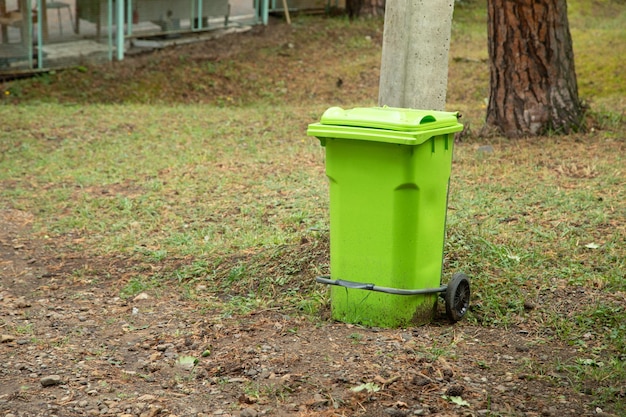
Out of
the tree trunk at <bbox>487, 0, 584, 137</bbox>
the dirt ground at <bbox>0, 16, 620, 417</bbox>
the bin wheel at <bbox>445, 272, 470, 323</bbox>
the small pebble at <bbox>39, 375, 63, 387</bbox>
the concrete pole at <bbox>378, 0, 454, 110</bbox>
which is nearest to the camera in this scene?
the dirt ground at <bbox>0, 16, 620, 417</bbox>

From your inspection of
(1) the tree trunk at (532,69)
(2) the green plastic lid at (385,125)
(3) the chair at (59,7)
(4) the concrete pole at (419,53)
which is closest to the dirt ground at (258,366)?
(2) the green plastic lid at (385,125)

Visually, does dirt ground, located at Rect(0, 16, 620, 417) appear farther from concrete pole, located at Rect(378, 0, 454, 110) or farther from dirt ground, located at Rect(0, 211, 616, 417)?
concrete pole, located at Rect(378, 0, 454, 110)

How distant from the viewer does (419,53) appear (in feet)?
17.2

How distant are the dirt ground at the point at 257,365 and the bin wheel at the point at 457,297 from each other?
0.23 feet

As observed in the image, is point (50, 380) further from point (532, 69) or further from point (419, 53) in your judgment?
point (532, 69)

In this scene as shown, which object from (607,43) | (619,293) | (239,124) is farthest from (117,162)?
(607,43)

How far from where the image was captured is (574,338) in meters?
4.45

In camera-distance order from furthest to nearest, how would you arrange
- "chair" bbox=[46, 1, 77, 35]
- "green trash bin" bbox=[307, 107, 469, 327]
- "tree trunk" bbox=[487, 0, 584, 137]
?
"chair" bbox=[46, 1, 77, 35]
"tree trunk" bbox=[487, 0, 584, 137]
"green trash bin" bbox=[307, 107, 469, 327]

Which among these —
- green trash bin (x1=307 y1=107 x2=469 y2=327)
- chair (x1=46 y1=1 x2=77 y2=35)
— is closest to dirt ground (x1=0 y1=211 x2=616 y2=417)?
green trash bin (x1=307 y1=107 x2=469 y2=327)

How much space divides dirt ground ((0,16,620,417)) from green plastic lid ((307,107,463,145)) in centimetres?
103

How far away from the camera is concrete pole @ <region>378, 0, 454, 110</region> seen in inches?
206

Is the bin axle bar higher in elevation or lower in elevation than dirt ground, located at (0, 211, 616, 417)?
higher

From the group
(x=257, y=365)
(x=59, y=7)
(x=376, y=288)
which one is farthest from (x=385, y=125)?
(x=59, y=7)

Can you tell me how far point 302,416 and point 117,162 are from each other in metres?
6.24
